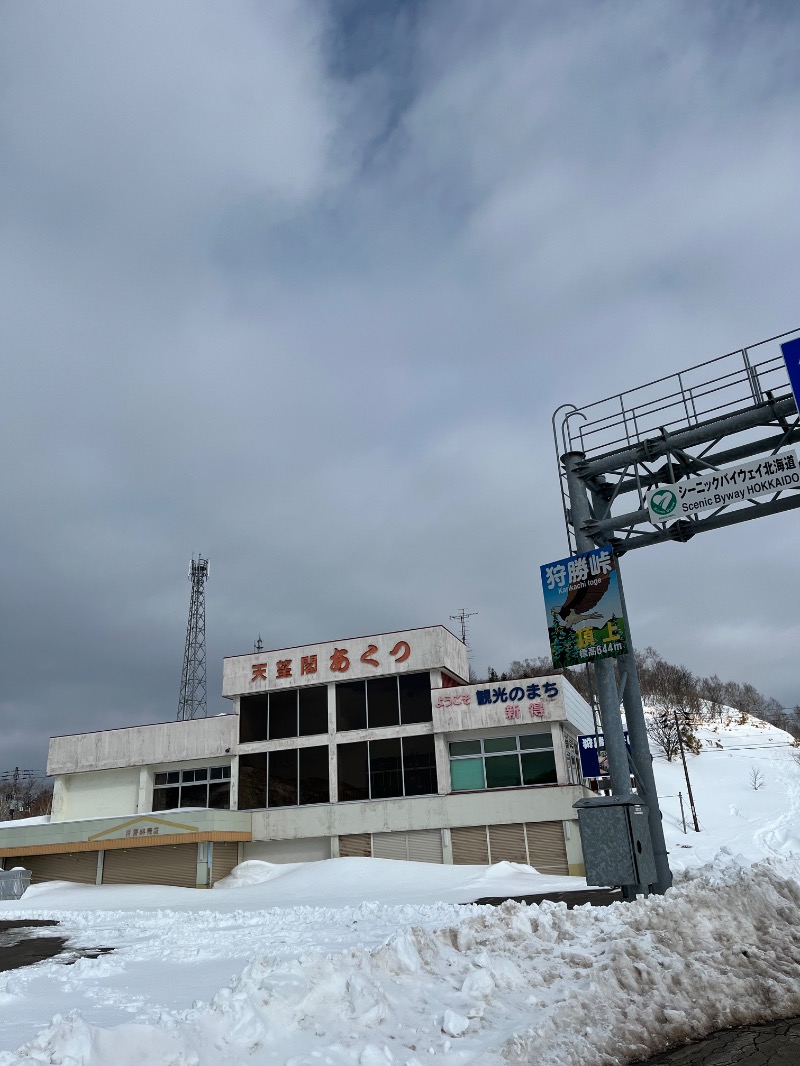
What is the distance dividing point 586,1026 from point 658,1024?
618 millimetres

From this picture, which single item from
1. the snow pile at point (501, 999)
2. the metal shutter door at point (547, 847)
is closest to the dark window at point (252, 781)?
the metal shutter door at point (547, 847)

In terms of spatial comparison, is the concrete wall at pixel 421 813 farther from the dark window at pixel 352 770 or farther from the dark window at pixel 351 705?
the dark window at pixel 351 705

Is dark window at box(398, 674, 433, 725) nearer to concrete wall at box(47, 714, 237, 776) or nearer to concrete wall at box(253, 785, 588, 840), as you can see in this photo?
concrete wall at box(253, 785, 588, 840)

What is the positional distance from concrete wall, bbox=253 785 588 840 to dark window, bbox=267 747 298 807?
1.47 feet

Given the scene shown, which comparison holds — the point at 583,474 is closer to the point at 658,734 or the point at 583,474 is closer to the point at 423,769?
the point at 423,769

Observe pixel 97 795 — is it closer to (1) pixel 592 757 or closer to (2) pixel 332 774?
(2) pixel 332 774

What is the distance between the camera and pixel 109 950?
13844 mm

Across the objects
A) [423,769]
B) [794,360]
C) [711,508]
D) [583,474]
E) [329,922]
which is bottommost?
[329,922]

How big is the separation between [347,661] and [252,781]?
23.2ft

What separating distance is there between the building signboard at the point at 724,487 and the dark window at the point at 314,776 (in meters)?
23.1

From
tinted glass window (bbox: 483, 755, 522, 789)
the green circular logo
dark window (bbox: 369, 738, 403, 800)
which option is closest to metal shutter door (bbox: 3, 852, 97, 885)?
dark window (bbox: 369, 738, 403, 800)

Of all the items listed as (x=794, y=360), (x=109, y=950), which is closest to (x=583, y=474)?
(x=794, y=360)

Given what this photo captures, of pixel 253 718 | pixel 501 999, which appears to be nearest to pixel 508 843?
pixel 253 718

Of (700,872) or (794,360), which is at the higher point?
(794,360)
